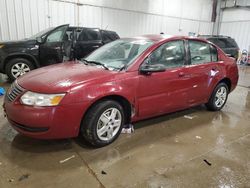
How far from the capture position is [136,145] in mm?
2670

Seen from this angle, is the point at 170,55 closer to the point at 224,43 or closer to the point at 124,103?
the point at 124,103

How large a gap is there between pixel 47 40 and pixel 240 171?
5.26 m

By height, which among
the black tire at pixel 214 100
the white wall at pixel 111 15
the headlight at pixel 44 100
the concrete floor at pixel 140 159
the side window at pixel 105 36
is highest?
the white wall at pixel 111 15

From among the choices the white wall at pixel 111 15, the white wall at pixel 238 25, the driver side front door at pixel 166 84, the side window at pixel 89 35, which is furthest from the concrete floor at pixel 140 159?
the white wall at pixel 238 25

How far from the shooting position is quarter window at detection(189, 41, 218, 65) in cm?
335

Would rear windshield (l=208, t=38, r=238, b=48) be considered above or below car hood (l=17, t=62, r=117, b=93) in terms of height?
above

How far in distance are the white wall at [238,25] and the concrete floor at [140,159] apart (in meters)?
11.8

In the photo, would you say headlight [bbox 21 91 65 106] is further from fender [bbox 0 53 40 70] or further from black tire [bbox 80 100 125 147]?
fender [bbox 0 53 40 70]

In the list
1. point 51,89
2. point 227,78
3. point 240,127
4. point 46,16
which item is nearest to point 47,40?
point 46,16

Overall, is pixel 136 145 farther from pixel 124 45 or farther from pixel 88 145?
pixel 124 45

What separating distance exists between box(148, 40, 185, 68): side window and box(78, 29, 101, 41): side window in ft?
12.1

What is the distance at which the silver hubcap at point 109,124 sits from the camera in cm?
250

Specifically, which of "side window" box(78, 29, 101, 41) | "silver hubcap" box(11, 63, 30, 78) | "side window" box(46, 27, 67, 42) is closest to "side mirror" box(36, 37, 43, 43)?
"side window" box(46, 27, 67, 42)

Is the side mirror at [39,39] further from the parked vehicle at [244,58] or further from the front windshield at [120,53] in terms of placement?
A: the parked vehicle at [244,58]
